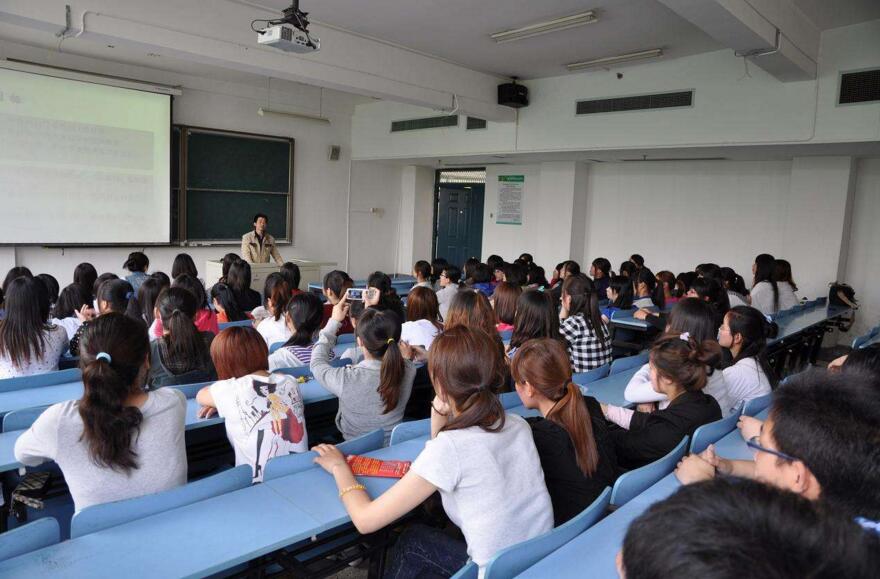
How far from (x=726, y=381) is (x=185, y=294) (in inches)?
110

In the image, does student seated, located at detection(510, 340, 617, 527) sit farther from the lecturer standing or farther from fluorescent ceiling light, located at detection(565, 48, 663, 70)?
the lecturer standing

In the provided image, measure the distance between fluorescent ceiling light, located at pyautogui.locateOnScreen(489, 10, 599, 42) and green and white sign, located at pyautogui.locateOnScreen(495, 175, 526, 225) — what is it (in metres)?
3.67

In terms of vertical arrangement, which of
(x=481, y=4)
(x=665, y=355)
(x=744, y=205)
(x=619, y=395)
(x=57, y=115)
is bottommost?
(x=619, y=395)

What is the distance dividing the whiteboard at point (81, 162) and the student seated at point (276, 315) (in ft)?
15.4

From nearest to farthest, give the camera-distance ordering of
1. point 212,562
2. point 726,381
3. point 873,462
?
1. point 873,462
2. point 212,562
3. point 726,381

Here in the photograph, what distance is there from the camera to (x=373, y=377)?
2.49 meters

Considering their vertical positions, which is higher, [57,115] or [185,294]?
[57,115]

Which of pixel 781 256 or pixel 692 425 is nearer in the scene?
pixel 692 425

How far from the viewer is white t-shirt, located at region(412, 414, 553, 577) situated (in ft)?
Answer: 4.82

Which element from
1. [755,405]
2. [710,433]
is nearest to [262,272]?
[755,405]

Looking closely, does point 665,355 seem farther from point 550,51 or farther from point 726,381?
point 550,51

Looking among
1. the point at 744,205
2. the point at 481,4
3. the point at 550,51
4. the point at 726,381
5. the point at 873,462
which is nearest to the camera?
the point at 873,462

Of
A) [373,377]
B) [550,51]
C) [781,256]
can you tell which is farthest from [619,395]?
[781,256]

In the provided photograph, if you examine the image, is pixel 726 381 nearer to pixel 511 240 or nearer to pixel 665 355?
pixel 665 355
